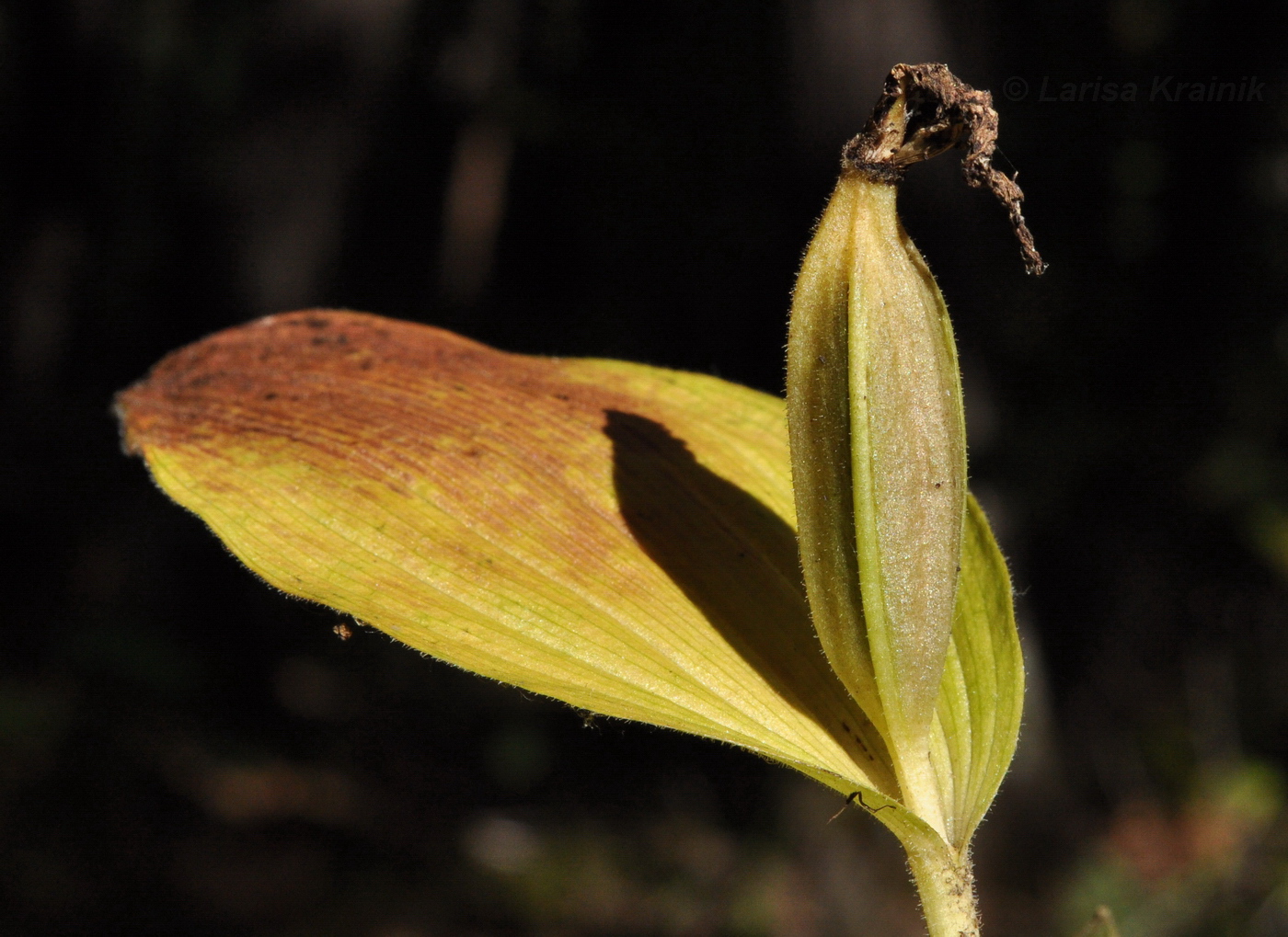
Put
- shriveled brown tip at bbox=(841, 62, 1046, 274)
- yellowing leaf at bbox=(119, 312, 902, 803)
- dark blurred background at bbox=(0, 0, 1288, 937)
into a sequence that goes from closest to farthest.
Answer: shriveled brown tip at bbox=(841, 62, 1046, 274) → yellowing leaf at bbox=(119, 312, 902, 803) → dark blurred background at bbox=(0, 0, 1288, 937)

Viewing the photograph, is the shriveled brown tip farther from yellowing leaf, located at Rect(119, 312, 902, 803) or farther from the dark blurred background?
the dark blurred background

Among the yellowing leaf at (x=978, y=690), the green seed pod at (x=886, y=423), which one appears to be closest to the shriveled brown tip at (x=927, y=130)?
the green seed pod at (x=886, y=423)

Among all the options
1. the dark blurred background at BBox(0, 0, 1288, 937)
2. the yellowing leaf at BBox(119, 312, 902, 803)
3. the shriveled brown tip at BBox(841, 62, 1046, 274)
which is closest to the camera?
the shriveled brown tip at BBox(841, 62, 1046, 274)

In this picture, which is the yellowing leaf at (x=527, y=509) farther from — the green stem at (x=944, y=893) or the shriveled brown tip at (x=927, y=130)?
the shriveled brown tip at (x=927, y=130)

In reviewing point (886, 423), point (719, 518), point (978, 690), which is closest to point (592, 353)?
point (719, 518)

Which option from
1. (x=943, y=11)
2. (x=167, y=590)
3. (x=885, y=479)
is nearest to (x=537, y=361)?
(x=885, y=479)

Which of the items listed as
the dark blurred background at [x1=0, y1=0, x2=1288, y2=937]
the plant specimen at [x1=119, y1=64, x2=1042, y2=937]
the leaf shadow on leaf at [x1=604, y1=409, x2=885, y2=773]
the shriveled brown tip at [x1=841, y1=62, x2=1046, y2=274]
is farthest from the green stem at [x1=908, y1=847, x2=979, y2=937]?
the dark blurred background at [x1=0, y1=0, x2=1288, y2=937]

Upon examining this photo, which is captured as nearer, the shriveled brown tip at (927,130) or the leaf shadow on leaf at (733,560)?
the shriveled brown tip at (927,130)
